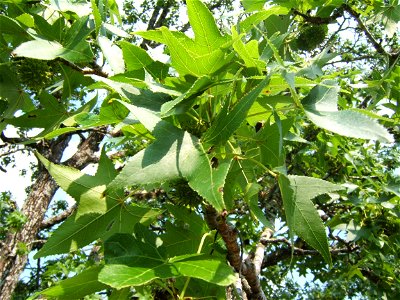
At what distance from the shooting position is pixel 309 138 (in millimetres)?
3385

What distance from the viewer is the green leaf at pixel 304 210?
110cm

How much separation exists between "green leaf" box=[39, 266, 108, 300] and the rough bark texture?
4251 millimetres

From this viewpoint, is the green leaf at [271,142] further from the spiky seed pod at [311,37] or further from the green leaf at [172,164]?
the spiky seed pod at [311,37]

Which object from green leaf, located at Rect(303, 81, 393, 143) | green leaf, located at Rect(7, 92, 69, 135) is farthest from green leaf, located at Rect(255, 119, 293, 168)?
green leaf, located at Rect(7, 92, 69, 135)

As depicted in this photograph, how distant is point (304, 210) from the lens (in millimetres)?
1122

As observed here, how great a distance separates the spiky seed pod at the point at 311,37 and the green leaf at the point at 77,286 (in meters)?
2.23

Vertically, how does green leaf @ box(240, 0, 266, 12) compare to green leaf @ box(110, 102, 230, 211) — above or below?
above

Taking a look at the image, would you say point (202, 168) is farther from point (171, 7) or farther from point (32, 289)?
point (171, 7)

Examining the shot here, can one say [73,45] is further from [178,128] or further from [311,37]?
[311,37]

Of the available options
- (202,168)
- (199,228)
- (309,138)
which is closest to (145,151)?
(202,168)

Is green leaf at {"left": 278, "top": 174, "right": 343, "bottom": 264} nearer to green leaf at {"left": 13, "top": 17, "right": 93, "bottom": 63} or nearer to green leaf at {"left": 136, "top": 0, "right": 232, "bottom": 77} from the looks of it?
green leaf at {"left": 136, "top": 0, "right": 232, "bottom": 77}

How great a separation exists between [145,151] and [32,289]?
736cm

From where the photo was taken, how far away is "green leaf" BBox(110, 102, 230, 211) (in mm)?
887

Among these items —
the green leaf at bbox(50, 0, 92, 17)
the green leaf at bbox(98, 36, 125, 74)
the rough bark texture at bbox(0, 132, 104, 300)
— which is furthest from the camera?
the rough bark texture at bbox(0, 132, 104, 300)
